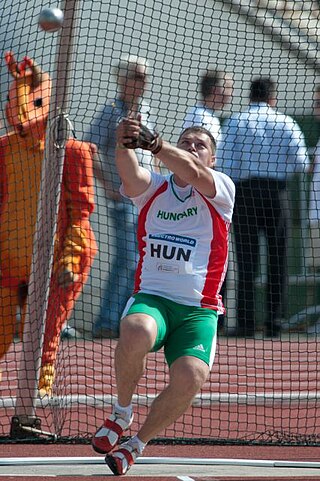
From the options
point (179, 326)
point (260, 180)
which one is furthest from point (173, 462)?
point (260, 180)

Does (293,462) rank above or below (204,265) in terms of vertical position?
below

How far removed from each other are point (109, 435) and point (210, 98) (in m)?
4.59

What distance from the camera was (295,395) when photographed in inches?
335

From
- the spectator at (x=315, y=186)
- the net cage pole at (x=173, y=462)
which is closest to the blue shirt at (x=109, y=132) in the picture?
the spectator at (x=315, y=186)

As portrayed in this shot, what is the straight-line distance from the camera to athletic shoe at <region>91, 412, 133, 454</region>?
218 inches

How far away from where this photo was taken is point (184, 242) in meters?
6.02

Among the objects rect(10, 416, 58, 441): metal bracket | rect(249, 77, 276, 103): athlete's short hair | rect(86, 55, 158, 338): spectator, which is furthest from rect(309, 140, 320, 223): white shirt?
rect(10, 416, 58, 441): metal bracket

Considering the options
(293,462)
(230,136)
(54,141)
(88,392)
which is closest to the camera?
(293,462)

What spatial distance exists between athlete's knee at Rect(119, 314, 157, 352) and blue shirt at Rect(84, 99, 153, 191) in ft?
10.2

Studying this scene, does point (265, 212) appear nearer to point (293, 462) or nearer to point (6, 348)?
point (6, 348)

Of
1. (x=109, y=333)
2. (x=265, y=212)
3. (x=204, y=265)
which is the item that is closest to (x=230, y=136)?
(x=265, y=212)

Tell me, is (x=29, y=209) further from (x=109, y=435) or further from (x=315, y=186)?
(x=315, y=186)

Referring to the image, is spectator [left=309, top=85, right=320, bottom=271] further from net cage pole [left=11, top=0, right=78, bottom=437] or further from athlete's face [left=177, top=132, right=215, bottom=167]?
athlete's face [left=177, top=132, right=215, bottom=167]

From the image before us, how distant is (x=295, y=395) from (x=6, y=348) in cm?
204
